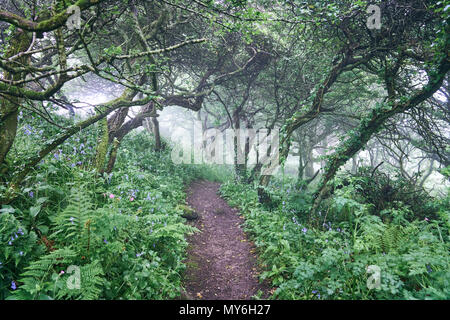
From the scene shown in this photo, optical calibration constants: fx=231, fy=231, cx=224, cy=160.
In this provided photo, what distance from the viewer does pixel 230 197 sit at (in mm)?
9625

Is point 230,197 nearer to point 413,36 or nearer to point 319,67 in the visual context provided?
point 319,67

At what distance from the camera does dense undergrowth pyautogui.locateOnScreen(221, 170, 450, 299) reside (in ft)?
9.85

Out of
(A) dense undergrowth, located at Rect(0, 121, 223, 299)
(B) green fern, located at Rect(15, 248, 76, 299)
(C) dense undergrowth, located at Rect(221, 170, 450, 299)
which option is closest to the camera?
(B) green fern, located at Rect(15, 248, 76, 299)

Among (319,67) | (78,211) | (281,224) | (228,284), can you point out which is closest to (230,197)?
Result: (281,224)

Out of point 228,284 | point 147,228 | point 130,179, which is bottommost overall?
point 228,284

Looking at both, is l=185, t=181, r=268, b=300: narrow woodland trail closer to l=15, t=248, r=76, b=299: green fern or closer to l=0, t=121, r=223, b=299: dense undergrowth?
l=0, t=121, r=223, b=299: dense undergrowth

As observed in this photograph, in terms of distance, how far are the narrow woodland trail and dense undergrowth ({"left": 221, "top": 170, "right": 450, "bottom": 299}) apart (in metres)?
0.34

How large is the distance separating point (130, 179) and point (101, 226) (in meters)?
2.95

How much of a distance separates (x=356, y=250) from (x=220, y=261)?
2.69 metres

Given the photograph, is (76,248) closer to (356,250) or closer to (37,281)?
(37,281)

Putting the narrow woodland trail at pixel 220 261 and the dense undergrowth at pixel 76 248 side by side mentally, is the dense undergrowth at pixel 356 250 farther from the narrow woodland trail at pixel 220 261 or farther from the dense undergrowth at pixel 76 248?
the dense undergrowth at pixel 76 248

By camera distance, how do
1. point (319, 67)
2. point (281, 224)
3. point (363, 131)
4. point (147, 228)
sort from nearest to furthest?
point (147, 228), point (281, 224), point (363, 131), point (319, 67)

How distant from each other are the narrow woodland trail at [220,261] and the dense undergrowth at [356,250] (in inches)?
13.3

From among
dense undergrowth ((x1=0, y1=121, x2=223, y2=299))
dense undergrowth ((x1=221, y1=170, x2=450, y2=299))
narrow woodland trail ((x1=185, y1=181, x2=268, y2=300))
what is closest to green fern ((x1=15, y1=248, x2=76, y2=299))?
dense undergrowth ((x1=0, y1=121, x2=223, y2=299))
